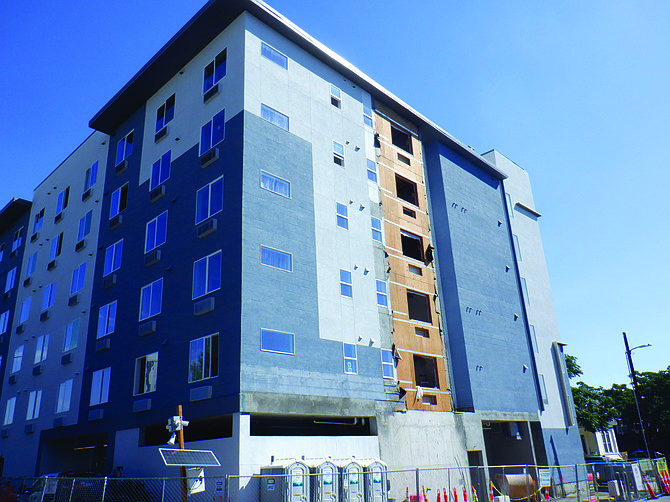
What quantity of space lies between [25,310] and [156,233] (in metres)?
19.9

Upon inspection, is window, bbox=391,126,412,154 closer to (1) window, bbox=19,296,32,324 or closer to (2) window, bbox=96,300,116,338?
(2) window, bbox=96,300,116,338

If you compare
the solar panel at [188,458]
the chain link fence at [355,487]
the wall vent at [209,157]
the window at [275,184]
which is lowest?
the chain link fence at [355,487]

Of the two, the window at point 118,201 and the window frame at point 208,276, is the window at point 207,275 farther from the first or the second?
the window at point 118,201

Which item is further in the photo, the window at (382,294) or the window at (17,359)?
the window at (17,359)

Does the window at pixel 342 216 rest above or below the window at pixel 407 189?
below

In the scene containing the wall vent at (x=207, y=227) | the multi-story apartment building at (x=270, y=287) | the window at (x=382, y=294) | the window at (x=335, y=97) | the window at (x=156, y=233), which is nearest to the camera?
the multi-story apartment building at (x=270, y=287)

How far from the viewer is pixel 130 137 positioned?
35.3m

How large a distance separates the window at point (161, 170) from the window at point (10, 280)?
23080 millimetres

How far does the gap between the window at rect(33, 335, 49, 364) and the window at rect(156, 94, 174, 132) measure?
17378mm

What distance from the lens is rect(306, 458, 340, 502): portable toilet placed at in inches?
766

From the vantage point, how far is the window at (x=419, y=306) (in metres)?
33.6

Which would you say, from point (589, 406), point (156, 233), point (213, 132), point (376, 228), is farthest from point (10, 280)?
point (589, 406)

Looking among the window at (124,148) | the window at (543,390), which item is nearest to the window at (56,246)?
the window at (124,148)

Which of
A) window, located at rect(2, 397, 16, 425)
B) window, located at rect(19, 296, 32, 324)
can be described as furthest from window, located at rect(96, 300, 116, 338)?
window, located at rect(19, 296, 32, 324)
